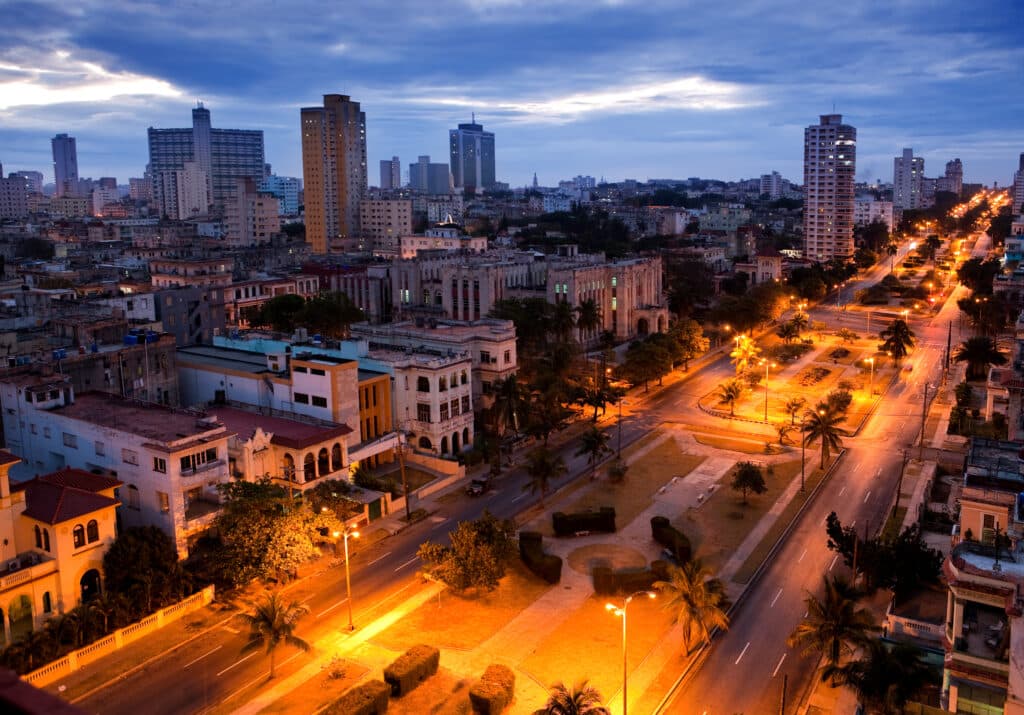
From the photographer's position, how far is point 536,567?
47.4m

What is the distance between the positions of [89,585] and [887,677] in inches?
1473

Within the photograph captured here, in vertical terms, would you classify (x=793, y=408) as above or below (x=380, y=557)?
above

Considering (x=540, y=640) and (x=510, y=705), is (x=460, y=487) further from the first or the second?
(x=510, y=705)

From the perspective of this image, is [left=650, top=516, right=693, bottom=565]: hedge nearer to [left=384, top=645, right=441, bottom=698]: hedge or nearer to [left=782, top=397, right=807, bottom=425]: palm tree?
[left=384, top=645, right=441, bottom=698]: hedge

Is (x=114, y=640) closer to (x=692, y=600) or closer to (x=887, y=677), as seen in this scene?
(x=692, y=600)

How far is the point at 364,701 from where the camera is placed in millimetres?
33812

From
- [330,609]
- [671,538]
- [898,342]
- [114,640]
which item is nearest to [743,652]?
[671,538]

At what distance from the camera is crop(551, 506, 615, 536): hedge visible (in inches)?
2099

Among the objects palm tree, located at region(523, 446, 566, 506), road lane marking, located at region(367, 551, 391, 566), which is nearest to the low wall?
road lane marking, located at region(367, 551, 391, 566)

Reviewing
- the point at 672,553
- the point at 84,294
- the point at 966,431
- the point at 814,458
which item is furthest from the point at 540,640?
the point at 84,294

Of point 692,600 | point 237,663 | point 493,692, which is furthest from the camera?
point 237,663

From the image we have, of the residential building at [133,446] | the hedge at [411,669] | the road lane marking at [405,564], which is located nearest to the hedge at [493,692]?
the hedge at [411,669]

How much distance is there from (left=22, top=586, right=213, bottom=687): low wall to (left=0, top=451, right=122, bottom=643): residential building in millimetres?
2489

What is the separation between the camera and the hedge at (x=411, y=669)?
3578 centimetres
